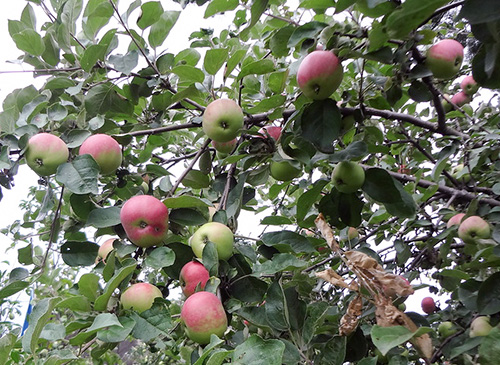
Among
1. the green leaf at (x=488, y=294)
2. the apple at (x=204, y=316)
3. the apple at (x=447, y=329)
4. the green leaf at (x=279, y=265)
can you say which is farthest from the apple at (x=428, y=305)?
the apple at (x=204, y=316)

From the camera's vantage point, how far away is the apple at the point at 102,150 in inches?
43.6

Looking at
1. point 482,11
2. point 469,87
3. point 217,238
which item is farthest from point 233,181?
point 469,87

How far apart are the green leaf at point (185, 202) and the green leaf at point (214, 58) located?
42 centimetres

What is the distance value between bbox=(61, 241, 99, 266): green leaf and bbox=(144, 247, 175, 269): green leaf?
0.86 ft

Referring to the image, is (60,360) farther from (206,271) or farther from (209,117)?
(209,117)

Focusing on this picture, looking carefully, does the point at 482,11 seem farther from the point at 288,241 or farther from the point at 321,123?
the point at 288,241

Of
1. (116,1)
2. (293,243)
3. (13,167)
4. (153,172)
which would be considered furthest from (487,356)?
(116,1)

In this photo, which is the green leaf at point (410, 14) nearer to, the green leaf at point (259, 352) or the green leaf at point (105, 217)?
the green leaf at point (259, 352)

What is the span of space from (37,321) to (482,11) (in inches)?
36.7

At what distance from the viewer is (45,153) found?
41.1 inches

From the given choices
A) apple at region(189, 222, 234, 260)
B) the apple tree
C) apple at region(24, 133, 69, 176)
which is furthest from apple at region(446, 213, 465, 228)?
apple at region(24, 133, 69, 176)

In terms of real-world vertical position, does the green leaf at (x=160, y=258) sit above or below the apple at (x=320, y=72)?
below

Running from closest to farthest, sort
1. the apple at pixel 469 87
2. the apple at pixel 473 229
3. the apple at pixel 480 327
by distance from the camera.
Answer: the apple at pixel 480 327, the apple at pixel 473 229, the apple at pixel 469 87

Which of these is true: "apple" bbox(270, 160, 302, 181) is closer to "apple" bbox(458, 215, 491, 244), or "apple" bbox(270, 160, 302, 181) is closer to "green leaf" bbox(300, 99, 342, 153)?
"green leaf" bbox(300, 99, 342, 153)
